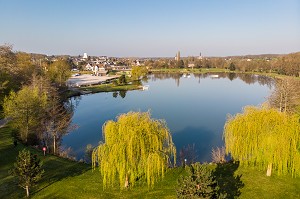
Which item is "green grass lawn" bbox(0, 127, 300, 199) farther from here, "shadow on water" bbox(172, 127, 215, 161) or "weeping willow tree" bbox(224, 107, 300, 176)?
"shadow on water" bbox(172, 127, 215, 161)

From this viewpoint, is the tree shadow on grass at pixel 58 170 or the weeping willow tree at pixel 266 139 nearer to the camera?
the weeping willow tree at pixel 266 139

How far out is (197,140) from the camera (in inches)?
1262

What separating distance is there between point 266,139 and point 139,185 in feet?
27.1

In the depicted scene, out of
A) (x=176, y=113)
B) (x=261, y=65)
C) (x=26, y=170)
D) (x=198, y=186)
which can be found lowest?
(x=176, y=113)

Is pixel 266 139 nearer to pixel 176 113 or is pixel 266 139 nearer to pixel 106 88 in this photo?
pixel 176 113

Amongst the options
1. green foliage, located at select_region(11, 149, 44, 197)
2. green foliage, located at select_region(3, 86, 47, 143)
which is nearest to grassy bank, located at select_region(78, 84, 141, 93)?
green foliage, located at select_region(3, 86, 47, 143)

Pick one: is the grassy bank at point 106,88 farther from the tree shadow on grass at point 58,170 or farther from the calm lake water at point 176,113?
the tree shadow on grass at point 58,170

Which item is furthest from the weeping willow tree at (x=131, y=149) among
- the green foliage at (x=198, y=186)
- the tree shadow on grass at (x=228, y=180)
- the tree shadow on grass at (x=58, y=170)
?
the tree shadow on grass at (x=58, y=170)

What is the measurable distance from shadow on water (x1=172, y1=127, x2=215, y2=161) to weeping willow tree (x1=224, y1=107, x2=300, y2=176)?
7.60 meters

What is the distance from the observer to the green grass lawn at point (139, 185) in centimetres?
1599

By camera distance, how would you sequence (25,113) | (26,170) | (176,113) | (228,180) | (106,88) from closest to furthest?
(26,170) → (228,180) → (25,113) → (176,113) → (106,88)

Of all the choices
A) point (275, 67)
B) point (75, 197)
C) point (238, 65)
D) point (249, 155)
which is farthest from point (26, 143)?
point (238, 65)

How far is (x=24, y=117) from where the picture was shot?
27.1m

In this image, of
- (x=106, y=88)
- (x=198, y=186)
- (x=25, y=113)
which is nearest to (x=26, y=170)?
(x=198, y=186)
